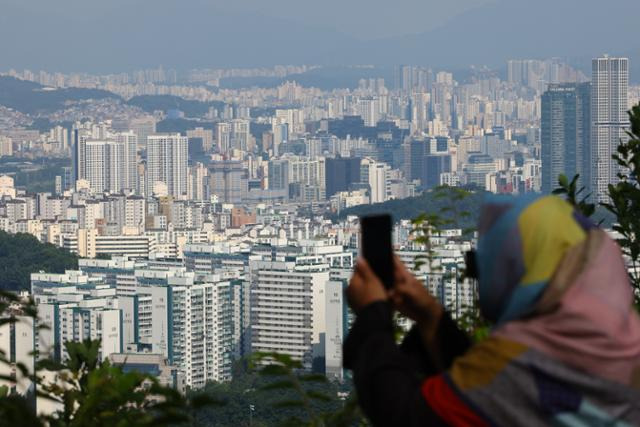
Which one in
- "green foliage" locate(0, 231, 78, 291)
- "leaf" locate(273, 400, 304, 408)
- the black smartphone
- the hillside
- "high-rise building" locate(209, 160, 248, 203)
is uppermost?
the hillside

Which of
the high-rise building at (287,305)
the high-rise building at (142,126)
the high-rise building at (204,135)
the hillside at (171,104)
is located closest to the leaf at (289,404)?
the high-rise building at (287,305)

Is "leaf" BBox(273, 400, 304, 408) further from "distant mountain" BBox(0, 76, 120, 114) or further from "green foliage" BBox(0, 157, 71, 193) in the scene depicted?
"distant mountain" BBox(0, 76, 120, 114)

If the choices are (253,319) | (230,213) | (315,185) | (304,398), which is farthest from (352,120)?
(304,398)

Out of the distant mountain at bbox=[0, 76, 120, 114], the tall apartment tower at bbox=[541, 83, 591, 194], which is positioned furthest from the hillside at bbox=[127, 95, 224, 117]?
the tall apartment tower at bbox=[541, 83, 591, 194]

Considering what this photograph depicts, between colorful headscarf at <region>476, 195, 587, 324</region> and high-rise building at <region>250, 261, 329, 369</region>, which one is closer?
colorful headscarf at <region>476, 195, 587, 324</region>

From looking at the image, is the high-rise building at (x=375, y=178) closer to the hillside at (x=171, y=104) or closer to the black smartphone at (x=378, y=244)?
the hillside at (x=171, y=104)

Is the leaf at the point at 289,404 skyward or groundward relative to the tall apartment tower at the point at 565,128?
groundward
